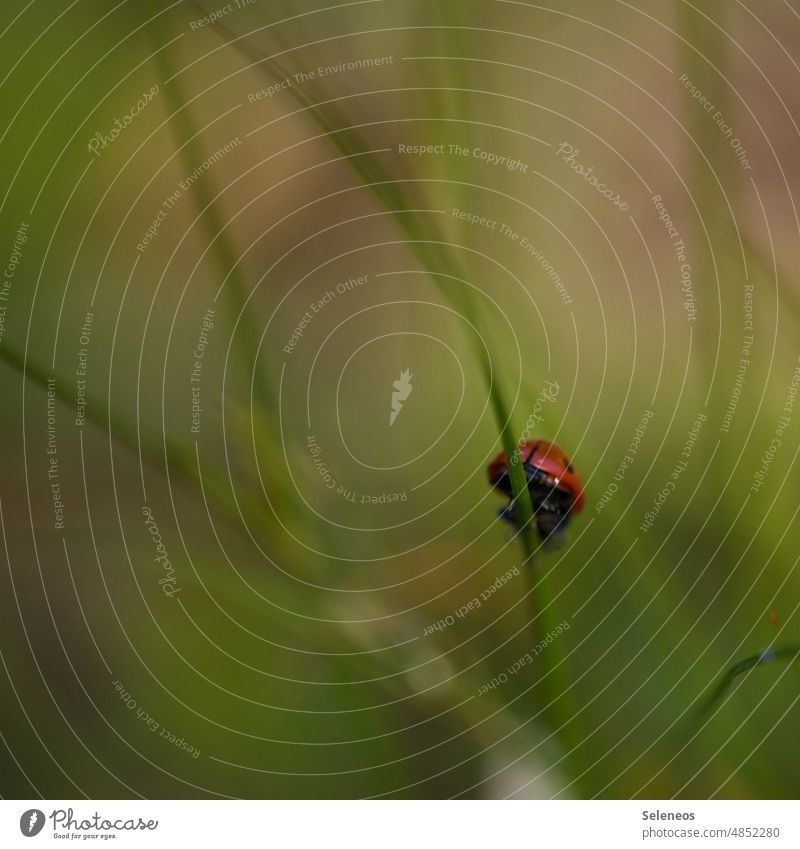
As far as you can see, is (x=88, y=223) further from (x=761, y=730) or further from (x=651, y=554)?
(x=761, y=730)

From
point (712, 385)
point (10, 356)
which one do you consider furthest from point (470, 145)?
point (10, 356)

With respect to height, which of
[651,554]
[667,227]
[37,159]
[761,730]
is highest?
[37,159]
